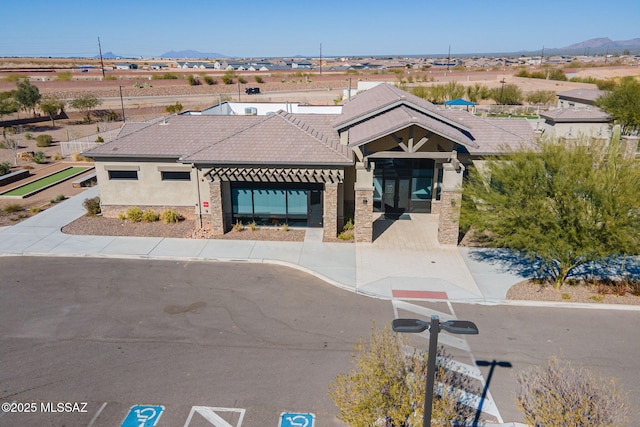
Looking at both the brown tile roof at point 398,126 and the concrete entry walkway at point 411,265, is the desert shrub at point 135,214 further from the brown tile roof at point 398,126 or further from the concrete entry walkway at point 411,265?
the brown tile roof at point 398,126

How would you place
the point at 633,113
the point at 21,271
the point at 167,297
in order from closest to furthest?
the point at 167,297 → the point at 21,271 → the point at 633,113

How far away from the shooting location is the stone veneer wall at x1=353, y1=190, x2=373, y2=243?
2006 centimetres

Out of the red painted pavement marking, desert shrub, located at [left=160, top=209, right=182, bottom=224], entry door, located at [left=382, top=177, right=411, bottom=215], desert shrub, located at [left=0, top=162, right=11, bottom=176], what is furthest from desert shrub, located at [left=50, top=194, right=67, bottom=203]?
the red painted pavement marking

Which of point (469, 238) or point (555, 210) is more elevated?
point (555, 210)

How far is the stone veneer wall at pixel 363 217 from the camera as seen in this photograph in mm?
20062

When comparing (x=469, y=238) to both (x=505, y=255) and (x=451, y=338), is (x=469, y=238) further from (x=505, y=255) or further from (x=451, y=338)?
(x=451, y=338)

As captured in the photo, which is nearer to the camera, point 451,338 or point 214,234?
point 451,338

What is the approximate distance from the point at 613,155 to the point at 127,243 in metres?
18.4

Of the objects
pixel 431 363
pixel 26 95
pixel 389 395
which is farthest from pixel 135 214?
pixel 26 95

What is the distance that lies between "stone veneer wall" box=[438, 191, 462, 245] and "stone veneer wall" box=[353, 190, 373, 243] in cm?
300

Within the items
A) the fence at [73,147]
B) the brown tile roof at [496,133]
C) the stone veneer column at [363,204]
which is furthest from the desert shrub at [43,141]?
the brown tile roof at [496,133]

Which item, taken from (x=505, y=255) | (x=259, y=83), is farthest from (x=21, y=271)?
(x=259, y=83)

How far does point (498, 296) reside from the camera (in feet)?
54.0

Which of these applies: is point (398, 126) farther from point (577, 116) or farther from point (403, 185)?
point (577, 116)
